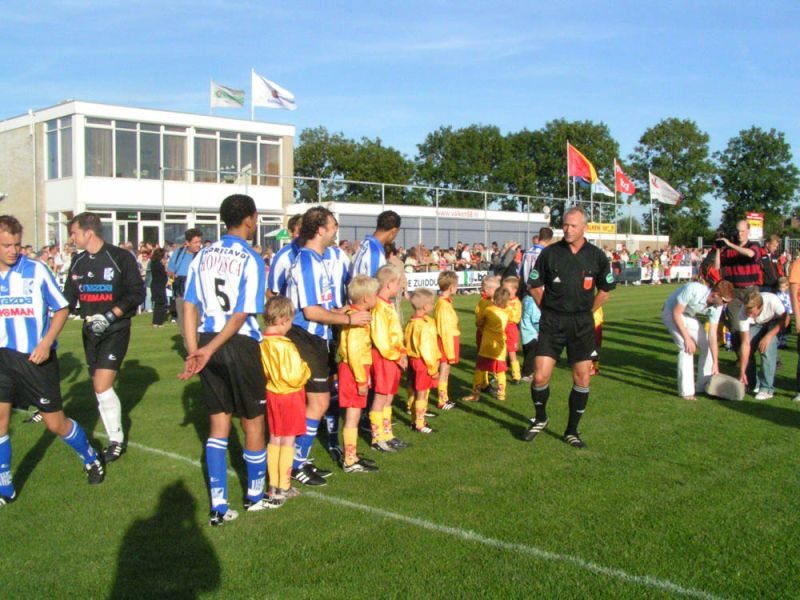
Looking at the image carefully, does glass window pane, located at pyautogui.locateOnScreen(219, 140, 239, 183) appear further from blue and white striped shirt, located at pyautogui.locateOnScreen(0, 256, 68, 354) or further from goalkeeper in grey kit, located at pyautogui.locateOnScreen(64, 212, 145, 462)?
blue and white striped shirt, located at pyautogui.locateOnScreen(0, 256, 68, 354)

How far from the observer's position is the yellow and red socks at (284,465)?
5309mm

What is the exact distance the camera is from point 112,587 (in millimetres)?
4043

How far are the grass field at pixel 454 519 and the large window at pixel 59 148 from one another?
89.9 feet

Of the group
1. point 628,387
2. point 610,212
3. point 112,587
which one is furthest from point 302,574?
point 610,212

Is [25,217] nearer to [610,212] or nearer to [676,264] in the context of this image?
[676,264]

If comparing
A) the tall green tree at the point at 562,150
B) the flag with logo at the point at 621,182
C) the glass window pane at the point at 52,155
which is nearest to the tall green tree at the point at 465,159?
the tall green tree at the point at 562,150

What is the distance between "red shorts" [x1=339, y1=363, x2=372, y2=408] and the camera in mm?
6012

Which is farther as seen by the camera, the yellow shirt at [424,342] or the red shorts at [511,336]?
the red shorts at [511,336]

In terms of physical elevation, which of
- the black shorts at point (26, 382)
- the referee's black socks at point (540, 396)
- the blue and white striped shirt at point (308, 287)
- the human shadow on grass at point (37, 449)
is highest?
the blue and white striped shirt at point (308, 287)

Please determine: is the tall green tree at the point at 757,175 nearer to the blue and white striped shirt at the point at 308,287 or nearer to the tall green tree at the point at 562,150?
the tall green tree at the point at 562,150

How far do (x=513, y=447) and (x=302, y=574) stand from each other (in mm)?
3099

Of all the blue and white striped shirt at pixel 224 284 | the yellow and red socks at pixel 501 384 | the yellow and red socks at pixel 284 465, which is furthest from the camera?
the yellow and red socks at pixel 501 384

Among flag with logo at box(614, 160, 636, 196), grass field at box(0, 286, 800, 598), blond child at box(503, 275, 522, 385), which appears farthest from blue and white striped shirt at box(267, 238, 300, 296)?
flag with logo at box(614, 160, 636, 196)

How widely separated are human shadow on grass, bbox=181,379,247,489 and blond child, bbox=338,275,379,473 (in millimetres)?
873
